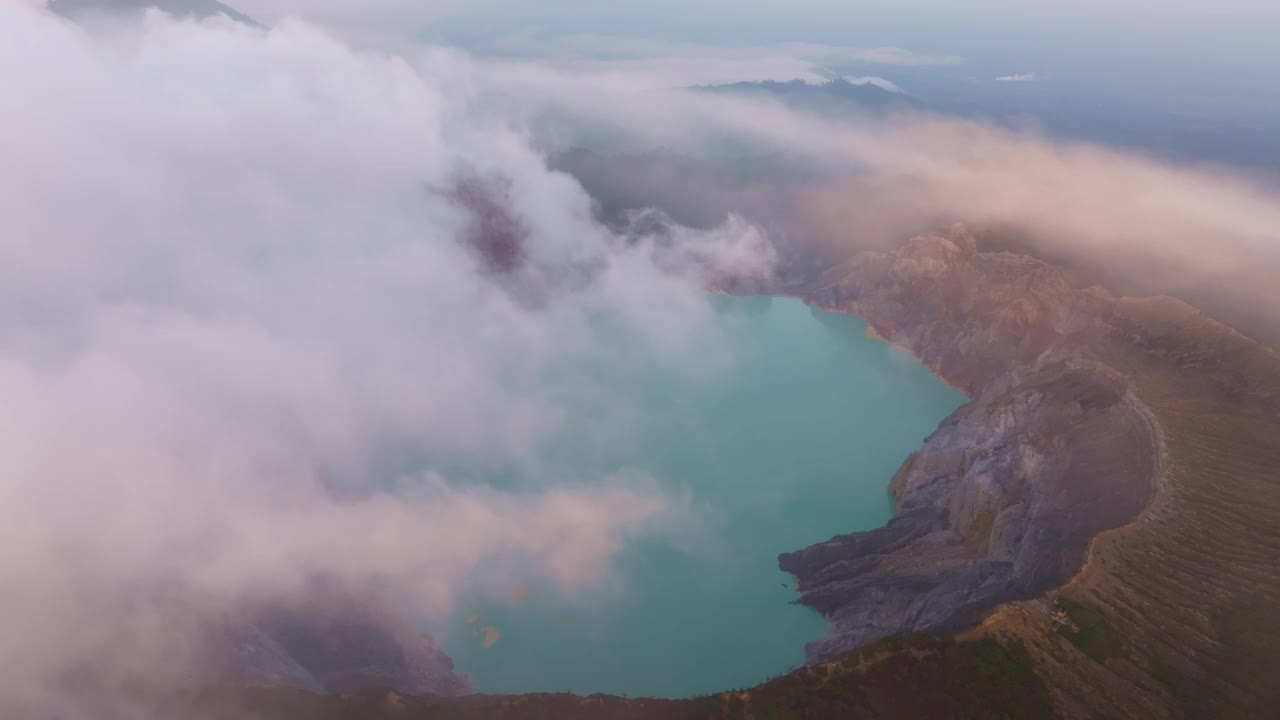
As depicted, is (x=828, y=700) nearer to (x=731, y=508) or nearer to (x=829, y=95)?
(x=731, y=508)

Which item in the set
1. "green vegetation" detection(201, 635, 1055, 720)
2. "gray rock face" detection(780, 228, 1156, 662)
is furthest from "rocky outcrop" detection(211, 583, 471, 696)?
"gray rock face" detection(780, 228, 1156, 662)

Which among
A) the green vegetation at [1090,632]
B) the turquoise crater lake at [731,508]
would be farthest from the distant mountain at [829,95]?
the green vegetation at [1090,632]

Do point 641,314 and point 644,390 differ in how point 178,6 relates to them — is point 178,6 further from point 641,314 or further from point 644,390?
point 644,390

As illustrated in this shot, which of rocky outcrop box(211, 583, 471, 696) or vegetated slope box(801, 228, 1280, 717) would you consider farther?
rocky outcrop box(211, 583, 471, 696)

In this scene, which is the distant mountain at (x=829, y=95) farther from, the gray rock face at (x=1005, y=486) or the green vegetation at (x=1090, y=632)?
the green vegetation at (x=1090, y=632)

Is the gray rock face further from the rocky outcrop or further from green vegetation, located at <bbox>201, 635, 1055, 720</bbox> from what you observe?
the rocky outcrop

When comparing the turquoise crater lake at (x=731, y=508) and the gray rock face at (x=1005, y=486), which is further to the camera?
the turquoise crater lake at (x=731, y=508)

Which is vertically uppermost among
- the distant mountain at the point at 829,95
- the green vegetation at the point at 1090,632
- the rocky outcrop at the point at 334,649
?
the distant mountain at the point at 829,95
